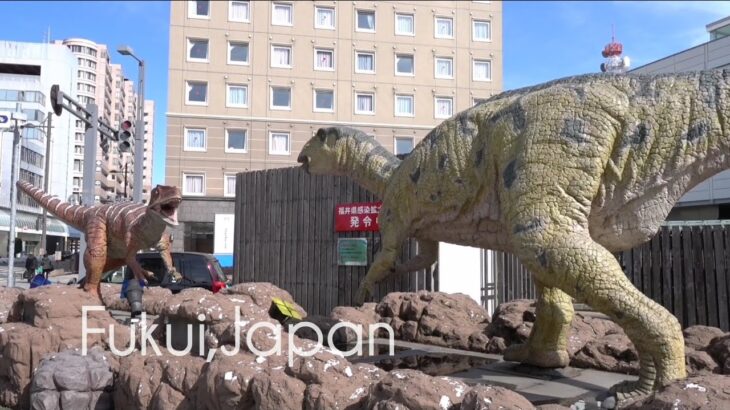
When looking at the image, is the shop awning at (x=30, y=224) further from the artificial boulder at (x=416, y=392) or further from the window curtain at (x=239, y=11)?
the artificial boulder at (x=416, y=392)

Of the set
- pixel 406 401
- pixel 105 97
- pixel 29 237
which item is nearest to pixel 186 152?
pixel 406 401

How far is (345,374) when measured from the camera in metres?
3.29

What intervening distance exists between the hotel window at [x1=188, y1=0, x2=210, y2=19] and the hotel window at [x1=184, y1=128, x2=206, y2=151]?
16.6 feet

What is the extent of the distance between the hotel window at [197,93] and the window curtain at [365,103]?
7.09m

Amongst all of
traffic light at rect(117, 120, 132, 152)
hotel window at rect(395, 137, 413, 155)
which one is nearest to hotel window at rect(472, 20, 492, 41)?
hotel window at rect(395, 137, 413, 155)

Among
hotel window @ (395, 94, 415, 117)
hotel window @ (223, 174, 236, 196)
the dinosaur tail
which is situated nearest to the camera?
the dinosaur tail

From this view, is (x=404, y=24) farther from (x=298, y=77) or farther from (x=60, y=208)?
(x=60, y=208)

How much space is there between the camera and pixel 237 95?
27797 millimetres

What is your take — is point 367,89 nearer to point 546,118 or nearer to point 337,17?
point 337,17

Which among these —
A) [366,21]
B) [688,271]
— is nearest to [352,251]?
[688,271]

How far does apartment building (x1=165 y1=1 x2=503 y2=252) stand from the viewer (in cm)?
2714

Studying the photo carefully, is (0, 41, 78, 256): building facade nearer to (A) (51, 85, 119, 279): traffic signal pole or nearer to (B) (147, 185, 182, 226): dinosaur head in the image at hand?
(A) (51, 85, 119, 279): traffic signal pole

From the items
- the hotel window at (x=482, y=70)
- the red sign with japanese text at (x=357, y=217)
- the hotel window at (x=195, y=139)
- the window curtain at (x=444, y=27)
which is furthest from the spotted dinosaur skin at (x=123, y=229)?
the hotel window at (x=482, y=70)

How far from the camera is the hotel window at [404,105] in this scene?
29.7 m
